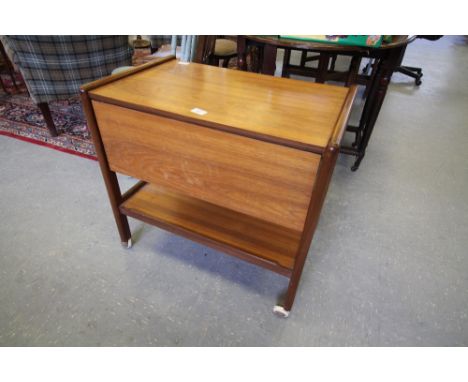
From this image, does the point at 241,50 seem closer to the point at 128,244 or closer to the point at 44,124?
the point at 128,244

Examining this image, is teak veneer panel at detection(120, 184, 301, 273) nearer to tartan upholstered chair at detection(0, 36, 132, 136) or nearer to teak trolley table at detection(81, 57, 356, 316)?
teak trolley table at detection(81, 57, 356, 316)

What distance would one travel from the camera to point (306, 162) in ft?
2.20

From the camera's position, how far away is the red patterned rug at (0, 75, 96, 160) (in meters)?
1.90

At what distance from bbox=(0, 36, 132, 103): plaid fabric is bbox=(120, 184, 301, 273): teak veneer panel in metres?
1.11

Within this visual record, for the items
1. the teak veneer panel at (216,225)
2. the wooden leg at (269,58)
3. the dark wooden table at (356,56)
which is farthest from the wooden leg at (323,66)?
the teak veneer panel at (216,225)

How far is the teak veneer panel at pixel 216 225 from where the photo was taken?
969mm

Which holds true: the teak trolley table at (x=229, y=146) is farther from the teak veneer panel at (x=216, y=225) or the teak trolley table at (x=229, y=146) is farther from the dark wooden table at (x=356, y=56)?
the dark wooden table at (x=356, y=56)

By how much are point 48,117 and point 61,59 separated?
0.42 m

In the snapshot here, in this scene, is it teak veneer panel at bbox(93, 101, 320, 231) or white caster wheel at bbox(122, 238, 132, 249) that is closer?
teak veneer panel at bbox(93, 101, 320, 231)

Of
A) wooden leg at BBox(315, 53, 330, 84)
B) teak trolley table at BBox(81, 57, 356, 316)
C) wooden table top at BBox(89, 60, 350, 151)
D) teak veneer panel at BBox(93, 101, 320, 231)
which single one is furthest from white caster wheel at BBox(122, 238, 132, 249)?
wooden leg at BBox(315, 53, 330, 84)

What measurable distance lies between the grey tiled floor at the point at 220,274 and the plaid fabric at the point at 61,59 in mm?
443

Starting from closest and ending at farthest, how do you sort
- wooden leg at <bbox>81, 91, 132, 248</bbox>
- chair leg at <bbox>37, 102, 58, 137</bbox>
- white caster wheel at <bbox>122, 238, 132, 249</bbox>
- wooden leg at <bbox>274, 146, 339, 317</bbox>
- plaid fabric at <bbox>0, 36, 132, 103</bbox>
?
1. wooden leg at <bbox>274, 146, 339, 317</bbox>
2. wooden leg at <bbox>81, 91, 132, 248</bbox>
3. white caster wheel at <bbox>122, 238, 132, 249</bbox>
4. plaid fabric at <bbox>0, 36, 132, 103</bbox>
5. chair leg at <bbox>37, 102, 58, 137</bbox>

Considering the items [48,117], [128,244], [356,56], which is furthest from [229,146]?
[48,117]
